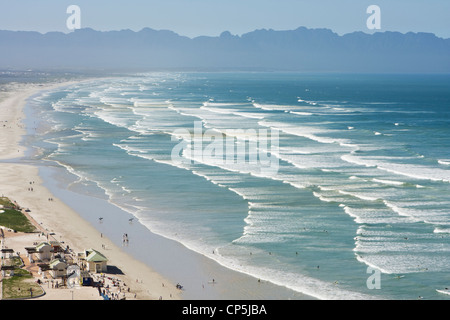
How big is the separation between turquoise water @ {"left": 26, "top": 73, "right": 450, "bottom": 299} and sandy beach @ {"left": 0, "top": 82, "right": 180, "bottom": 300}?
12.5ft

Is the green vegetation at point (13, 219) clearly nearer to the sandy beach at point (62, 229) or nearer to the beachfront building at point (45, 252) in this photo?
the sandy beach at point (62, 229)

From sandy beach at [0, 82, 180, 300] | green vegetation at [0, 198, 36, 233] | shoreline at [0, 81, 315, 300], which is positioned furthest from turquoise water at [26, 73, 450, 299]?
green vegetation at [0, 198, 36, 233]

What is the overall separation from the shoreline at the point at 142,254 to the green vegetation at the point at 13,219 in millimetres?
1197

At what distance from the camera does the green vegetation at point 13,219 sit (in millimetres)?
47250

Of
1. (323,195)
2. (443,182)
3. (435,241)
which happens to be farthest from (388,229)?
(443,182)

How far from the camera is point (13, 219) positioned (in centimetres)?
4925

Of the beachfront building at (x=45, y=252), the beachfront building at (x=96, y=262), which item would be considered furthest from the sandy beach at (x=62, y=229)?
the beachfront building at (x=45, y=252)

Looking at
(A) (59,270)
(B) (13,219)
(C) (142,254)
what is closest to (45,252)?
(A) (59,270)

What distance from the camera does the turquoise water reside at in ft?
125

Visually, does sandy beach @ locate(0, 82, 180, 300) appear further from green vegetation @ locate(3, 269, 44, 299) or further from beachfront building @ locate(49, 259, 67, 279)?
beachfront building @ locate(49, 259, 67, 279)

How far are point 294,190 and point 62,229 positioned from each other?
64.3 feet

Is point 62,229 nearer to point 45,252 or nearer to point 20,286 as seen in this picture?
point 45,252
